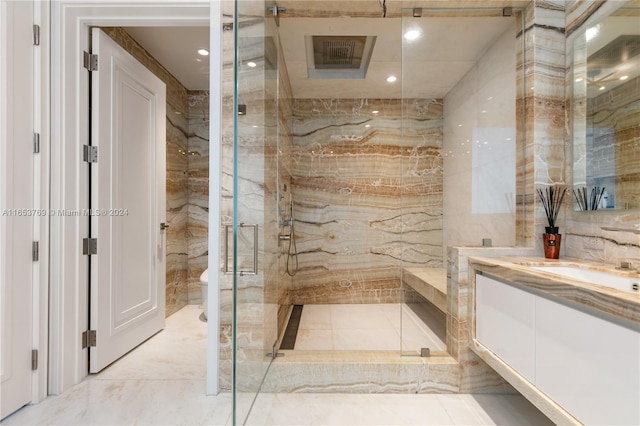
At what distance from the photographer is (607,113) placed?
5.57 ft

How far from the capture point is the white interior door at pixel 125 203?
2148 mm

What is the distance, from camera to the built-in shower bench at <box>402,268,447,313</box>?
2176 millimetres

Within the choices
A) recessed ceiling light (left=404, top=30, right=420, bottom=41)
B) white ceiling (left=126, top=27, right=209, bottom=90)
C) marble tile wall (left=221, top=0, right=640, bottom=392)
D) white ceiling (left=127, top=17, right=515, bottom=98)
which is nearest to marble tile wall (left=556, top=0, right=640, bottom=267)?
marble tile wall (left=221, top=0, right=640, bottom=392)

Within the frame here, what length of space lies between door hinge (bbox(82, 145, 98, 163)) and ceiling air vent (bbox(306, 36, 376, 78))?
1729mm

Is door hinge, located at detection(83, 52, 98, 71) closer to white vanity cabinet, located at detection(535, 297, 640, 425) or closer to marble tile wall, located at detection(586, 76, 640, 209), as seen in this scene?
white vanity cabinet, located at detection(535, 297, 640, 425)

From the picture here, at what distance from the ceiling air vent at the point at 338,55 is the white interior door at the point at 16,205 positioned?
1.78 m

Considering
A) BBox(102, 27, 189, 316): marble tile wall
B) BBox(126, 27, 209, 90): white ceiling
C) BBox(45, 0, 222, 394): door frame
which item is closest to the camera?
BBox(45, 0, 222, 394): door frame

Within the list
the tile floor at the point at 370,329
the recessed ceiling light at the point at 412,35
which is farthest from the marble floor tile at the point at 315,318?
the recessed ceiling light at the point at 412,35

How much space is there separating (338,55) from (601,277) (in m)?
2.56

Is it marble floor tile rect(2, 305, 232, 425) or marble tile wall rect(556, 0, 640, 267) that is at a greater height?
marble tile wall rect(556, 0, 640, 267)

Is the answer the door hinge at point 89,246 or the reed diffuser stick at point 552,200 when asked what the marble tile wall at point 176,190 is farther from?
the reed diffuser stick at point 552,200

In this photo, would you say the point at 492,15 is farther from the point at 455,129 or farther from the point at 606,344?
the point at 606,344

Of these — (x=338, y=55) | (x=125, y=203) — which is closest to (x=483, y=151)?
(x=338, y=55)

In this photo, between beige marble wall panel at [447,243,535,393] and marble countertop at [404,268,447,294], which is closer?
beige marble wall panel at [447,243,535,393]
